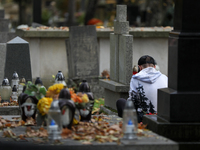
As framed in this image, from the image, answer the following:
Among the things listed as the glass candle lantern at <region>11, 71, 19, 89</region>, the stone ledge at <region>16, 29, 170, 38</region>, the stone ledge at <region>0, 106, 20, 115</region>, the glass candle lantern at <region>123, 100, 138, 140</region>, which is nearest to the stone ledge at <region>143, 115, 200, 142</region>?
the glass candle lantern at <region>123, 100, 138, 140</region>

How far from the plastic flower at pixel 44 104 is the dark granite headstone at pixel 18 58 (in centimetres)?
410

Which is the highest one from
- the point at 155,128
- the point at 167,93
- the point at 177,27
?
the point at 177,27

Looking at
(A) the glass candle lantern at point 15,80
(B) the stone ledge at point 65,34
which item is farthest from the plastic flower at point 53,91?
(B) the stone ledge at point 65,34

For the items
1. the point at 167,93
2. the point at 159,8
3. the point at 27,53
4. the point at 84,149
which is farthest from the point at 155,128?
the point at 159,8

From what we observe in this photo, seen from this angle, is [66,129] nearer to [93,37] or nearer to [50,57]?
[93,37]

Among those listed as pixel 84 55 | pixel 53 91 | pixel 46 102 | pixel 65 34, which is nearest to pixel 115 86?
pixel 84 55

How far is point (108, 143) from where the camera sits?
4617 millimetres

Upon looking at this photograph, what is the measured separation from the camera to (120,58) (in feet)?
31.6

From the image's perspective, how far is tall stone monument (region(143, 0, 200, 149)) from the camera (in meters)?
5.47

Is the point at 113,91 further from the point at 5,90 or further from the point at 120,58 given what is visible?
the point at 5,90

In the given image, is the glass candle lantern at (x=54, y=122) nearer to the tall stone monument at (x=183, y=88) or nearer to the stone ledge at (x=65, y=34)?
the tall stone monument at (x=183, y=88)

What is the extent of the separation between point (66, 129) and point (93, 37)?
315 inches

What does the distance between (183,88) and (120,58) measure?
4.11 meters

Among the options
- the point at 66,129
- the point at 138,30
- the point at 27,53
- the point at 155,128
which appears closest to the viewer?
the point at 66,129
